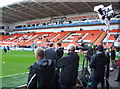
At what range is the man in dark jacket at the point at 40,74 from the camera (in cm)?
262

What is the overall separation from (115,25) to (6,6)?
2654 centimetres

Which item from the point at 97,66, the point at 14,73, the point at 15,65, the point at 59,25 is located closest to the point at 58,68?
the point at 97,66

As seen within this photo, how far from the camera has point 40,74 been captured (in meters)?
2.66

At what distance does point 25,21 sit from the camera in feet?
169

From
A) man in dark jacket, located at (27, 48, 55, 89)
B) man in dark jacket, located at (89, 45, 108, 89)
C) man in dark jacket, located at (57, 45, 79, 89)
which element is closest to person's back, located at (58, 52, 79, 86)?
man in dark jacket, located at (57, 45, 79, 89)

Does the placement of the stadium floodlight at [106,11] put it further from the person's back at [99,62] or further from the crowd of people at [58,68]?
the person's back at [99,62]

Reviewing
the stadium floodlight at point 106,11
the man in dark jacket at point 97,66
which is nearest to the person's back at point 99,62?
the man in dark jacket at point 97,66

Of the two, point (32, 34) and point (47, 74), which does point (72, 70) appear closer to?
point (47, 74)

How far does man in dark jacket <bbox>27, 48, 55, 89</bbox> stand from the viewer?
2.62 meters

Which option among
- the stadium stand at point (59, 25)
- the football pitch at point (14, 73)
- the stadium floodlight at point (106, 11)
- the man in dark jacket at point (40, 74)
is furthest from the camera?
the stadium stand at point (59, 25)

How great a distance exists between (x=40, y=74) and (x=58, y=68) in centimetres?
142

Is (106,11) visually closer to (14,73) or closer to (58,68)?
(58,68)

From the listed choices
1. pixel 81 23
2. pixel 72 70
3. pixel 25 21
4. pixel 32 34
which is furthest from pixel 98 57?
pixel 25 21

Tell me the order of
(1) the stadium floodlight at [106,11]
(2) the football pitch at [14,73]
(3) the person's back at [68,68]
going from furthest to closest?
(1) the stadium floodlight at [106,11] → (2) the football pitch at [14,73] → (3) the person's back at [68,68]
